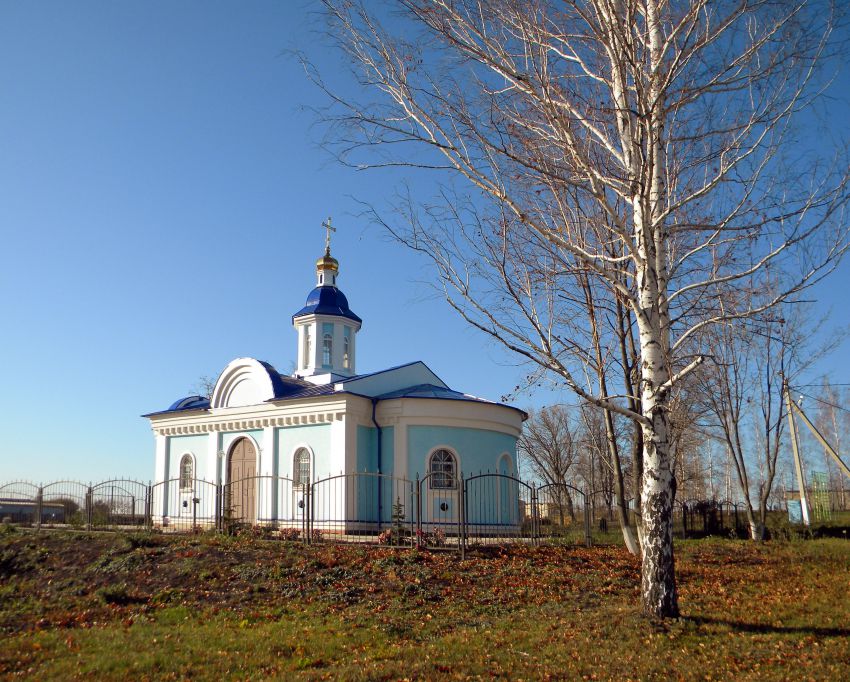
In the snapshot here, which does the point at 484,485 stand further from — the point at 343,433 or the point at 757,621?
the point at 757,621

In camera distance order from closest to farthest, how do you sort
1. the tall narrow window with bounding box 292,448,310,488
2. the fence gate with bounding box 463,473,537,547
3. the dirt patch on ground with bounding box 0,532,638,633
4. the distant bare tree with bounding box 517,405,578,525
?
the dirt patch on ground with bounding box 0,532,638,633 → the fence gate with bounding box 463,473,537,547 → the tall narrow window with bounding box 292,448,310,488 → the distant bare tree with bounding box 517,405,578,525

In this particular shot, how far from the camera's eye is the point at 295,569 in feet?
38.2

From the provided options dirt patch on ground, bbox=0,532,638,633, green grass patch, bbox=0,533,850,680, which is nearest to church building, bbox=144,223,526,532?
dirt patch on ground, bbox=0,532,638,633

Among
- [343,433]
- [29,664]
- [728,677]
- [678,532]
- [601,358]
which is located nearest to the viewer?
[728,677]

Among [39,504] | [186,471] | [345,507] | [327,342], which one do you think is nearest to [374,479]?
[345,507]

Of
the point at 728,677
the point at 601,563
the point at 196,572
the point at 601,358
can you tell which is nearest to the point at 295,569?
the point at 196,572

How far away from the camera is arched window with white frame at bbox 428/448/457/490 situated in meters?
19.7

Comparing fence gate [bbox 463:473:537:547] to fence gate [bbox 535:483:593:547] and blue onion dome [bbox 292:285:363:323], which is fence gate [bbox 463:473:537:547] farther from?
blue onion dome [bbox 292:285:363:323]

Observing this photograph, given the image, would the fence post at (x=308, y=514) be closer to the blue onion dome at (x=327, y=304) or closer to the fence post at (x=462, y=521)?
the fence post at (x=462, y=521)

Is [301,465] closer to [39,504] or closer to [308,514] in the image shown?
[308,514]

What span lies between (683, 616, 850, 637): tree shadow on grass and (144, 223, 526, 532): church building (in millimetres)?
10351

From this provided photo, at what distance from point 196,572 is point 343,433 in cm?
827

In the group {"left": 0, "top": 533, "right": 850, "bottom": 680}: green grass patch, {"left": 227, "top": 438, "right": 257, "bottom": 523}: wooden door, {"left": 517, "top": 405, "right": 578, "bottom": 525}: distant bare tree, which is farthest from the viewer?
{"left": 517, "top": 405, "right": 578, "bottom": 525}: distant bare tree

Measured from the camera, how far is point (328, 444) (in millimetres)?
20031
